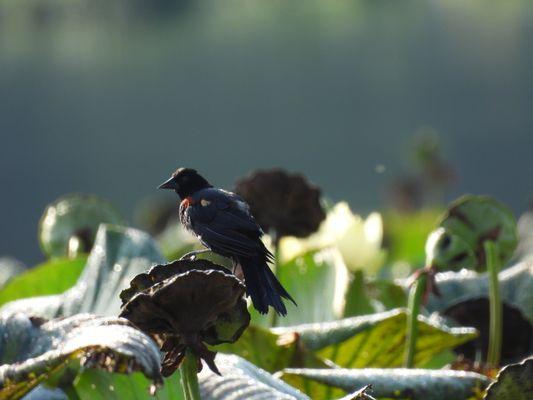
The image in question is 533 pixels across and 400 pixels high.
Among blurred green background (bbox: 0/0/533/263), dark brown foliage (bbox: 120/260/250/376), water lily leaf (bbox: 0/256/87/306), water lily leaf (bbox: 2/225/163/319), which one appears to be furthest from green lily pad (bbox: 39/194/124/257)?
blurred green background (bbox: 0/0/533/263)

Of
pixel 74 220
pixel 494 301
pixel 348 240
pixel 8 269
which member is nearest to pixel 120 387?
pixel 494 301

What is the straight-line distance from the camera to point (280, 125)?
29.9 feet

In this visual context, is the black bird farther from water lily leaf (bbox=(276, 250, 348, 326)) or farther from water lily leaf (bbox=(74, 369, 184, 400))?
water lily leaf (bbox=(276, 250, 348, 326))

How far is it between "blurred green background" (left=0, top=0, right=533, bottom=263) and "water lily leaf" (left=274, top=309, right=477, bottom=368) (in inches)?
250

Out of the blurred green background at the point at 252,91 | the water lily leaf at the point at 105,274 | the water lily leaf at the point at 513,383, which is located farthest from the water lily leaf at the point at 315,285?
the blurred green background at the point at 252,91

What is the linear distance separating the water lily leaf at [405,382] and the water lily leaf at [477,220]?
0.18 m

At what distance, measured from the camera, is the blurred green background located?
8.09 metres

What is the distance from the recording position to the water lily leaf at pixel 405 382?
2.52 ft

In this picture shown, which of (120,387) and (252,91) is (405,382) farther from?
(252,91)

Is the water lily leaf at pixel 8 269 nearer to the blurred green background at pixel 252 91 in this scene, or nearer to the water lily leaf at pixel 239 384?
the water lily leaf at pixel 239 384

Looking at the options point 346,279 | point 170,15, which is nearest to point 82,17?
point 170,15

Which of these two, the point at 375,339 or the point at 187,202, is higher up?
the point at 187,202

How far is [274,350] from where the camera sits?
3.00 ft

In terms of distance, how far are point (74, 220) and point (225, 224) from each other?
0.53 m
